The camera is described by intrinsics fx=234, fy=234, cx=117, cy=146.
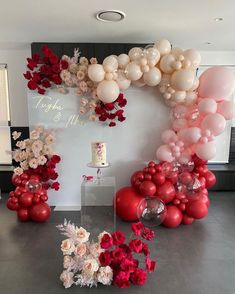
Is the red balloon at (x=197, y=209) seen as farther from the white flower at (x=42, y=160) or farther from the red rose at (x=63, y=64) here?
the red rose at (x=63, y=64)

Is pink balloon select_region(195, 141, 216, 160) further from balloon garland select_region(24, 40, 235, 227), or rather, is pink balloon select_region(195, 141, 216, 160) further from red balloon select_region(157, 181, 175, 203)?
red balloon select_region(157, 181, 175, 203)

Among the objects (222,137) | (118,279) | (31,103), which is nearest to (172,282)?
(118,279)

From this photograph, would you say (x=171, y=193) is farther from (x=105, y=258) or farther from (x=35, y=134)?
(x=35, y=134)

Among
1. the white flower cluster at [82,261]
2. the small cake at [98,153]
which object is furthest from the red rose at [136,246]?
the small cake at [98,153]

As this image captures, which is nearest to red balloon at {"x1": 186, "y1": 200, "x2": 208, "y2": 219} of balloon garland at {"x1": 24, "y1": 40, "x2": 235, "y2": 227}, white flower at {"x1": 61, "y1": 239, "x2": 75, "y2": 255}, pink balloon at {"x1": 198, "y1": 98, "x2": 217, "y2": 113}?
balloon garland at {"x1": 24, "y1": 40, "x2": 235, "y2": 227}

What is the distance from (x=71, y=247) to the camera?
6.32ft

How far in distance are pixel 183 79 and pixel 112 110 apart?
111cm

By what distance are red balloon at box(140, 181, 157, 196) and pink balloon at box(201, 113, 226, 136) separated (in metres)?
1.03

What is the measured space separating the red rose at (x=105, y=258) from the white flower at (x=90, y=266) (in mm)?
49

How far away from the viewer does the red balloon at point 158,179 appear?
10.3 ft

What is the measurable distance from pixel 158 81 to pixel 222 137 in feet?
7.63

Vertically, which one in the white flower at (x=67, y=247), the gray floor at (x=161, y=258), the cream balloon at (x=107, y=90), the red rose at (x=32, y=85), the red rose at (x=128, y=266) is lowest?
the gray floor at (x=161, y=258)

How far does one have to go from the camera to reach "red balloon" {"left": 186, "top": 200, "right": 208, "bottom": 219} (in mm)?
3096

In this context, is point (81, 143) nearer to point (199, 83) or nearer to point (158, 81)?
point (158, 81)
